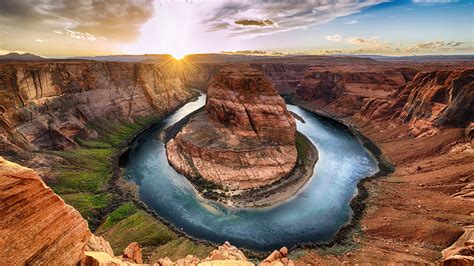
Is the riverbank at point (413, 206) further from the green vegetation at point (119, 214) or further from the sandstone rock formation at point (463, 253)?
the green vegetation at point (119, 214)

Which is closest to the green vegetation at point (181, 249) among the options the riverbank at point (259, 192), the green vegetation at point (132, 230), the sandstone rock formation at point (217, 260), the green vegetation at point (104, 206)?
the green vegetation at point (104, 206)

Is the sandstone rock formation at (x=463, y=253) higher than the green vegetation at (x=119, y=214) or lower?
higher

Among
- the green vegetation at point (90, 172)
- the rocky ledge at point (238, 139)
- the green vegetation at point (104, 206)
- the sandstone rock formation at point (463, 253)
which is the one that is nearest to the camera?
the sandstone rock formation at point (463, 253)

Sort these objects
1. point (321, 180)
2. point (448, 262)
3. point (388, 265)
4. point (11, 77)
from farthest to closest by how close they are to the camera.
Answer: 1. point (11, 77)
2. point (321, 180)
3. point (388, 265)
4. point (448, 262)

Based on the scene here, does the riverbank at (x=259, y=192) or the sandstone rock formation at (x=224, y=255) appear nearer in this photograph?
the sandstone rock formation at (x=224, y=255)

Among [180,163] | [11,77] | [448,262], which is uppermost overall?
[11,77]

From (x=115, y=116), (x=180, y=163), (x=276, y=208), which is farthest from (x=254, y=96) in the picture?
(x=115, y=116)

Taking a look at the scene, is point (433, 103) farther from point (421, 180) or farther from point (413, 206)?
point (413, 206)

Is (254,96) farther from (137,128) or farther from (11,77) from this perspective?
(11,77)

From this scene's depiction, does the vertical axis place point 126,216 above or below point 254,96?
below
